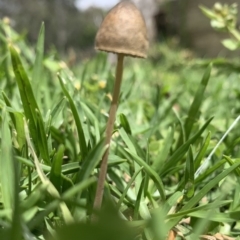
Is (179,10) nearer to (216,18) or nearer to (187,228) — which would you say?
(216,18)

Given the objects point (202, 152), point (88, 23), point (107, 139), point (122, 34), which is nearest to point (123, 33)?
point (122, 34)

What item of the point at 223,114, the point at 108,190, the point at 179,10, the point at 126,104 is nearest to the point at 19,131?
the point at 108,190

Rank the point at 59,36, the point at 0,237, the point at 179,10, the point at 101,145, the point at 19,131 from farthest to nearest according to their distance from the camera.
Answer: the point at 59,36 → the point at 179,10 → the point at 19,131 → the point at 101,145 → the point at 0,237

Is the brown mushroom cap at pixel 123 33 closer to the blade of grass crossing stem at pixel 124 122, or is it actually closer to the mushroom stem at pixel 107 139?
the mushroom stem at pixel 107 139

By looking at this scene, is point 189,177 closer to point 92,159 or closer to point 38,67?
point 92,159

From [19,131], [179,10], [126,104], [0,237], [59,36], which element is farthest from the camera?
[59,36]

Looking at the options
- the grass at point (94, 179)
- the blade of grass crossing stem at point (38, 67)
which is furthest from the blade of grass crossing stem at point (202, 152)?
the blade of grass crossing stem at point (38, 67)

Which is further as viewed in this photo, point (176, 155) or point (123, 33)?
point (176, 155)

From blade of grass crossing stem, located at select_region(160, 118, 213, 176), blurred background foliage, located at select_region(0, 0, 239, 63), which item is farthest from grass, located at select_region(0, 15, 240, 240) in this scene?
blurred background foliage, located at select_region(0, 0, 239, 63)
